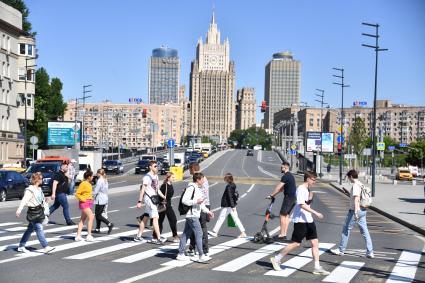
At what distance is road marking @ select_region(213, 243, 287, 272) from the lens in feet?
41.5

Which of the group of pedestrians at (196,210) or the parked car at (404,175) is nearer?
the group of pedestrians at (196,210)

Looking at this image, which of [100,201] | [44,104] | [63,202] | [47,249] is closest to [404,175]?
[44,104]

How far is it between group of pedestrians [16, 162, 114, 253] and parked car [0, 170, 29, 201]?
875cm

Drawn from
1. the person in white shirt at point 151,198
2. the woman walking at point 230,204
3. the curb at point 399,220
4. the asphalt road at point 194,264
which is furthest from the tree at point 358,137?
the person in white shirt at point 151,198

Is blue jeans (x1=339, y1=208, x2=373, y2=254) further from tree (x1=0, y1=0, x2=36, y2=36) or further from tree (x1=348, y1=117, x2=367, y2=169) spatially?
tree (x1=348, y1=117, x2=367, y2=169)

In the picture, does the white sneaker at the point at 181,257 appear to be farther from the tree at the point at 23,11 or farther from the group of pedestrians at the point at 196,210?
the tree at the point at 23,11

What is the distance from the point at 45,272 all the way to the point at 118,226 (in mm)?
8215

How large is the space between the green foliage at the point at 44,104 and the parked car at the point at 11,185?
4932 cm

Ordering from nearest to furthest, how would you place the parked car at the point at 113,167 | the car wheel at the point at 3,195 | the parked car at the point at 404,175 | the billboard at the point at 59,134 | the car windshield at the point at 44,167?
the car wheel at the point at 3,195 < the car windshield at the point at 44,167 < the billboard at the point at 59,134 < the parked car at the point at 113,167 < the parked car at the point at 404,175

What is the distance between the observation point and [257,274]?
39.4 ft

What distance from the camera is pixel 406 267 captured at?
1348cm

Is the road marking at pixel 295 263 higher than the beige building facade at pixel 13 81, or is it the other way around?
the beige building facade at pixel 13 81

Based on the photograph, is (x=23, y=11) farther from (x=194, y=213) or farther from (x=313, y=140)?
(x=194, y=213)

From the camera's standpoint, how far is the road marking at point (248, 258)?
41.5 ft
